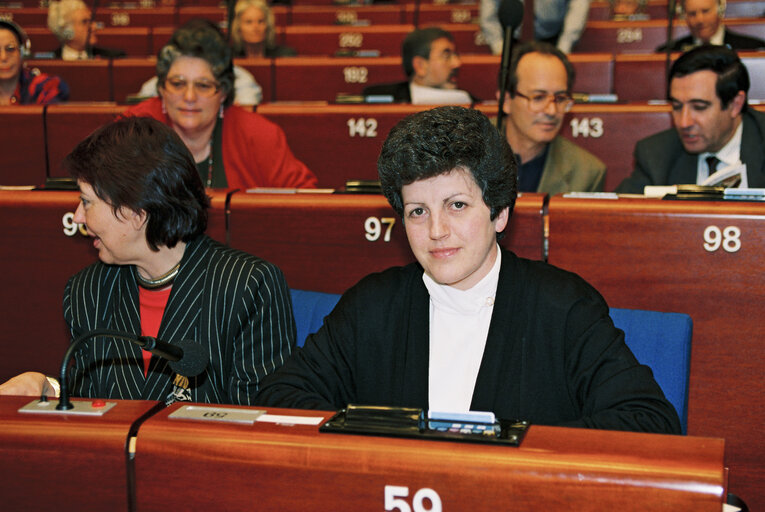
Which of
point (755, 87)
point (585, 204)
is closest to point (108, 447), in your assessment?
point (585, 204)

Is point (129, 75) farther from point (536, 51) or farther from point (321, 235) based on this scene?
point (321, 235)

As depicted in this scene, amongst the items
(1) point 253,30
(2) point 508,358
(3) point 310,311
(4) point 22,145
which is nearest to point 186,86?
(4) point 22,145

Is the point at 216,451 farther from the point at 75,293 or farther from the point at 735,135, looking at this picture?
the point at 735,135

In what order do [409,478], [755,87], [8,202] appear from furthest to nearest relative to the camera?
[755,87], [8,202], [409,478]

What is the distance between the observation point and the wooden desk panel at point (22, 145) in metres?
3.57

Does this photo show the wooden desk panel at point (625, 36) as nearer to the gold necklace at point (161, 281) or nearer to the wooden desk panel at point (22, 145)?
the wooden desk panel at point (22, 145)

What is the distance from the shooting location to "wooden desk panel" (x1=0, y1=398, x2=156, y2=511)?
0.93 metres

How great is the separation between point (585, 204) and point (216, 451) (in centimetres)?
140

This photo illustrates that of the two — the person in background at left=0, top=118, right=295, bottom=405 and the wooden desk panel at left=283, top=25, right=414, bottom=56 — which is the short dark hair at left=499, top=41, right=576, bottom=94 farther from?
the wooden desk panel at left=283, top=25, right=414, bottom=56

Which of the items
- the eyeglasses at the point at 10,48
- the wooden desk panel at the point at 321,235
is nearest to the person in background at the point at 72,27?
the eyeglasses at the point at 10,48

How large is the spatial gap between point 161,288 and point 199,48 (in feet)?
4.55

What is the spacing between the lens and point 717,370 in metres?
2.01

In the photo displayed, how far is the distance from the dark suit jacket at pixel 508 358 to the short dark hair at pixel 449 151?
0.17 metres

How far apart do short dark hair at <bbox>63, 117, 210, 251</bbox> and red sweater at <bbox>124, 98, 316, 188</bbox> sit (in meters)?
1.26
